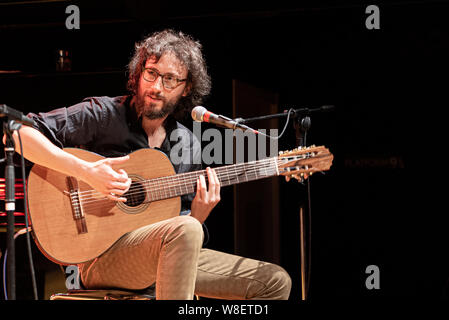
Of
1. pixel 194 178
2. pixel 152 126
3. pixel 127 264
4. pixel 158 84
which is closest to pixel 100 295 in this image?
pixel 127 264

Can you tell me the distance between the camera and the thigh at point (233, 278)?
7.92ft

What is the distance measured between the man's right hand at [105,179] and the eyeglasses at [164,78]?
0.58m

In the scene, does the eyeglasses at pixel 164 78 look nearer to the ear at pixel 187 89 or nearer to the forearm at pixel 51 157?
the ear at pixel 187 89

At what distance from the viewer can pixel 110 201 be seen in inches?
95.3

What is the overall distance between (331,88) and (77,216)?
2.85 metres

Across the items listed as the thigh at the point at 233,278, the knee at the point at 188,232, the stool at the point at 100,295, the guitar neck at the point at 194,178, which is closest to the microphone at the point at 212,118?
the guitar neck at the point at 194,178

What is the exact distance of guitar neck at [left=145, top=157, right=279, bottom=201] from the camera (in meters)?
2.51

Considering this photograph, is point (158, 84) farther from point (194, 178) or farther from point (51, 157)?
point (51, 157)

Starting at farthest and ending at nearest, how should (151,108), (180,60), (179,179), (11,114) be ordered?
(180,60) < (151,108) < (179,179) < (11,114)

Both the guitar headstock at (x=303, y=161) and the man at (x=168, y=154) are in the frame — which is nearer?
the man at (x=168, y=154)

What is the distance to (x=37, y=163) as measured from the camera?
7.58ft

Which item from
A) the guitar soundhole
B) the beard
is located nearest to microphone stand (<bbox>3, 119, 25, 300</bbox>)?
the guitar soundhole
